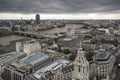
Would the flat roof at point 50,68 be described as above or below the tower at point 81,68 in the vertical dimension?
below

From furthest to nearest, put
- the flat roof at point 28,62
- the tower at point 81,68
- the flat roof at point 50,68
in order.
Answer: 1. the flat roof at point 28,62
2. the flat roof at point 50,68
3. the tower at point 81,68

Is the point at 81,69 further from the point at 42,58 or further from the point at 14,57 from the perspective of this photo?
the point at 14,57

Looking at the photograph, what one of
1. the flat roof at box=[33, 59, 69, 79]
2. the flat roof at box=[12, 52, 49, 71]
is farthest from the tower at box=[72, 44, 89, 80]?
the flat roof at box=[12, 52, 49, 71]

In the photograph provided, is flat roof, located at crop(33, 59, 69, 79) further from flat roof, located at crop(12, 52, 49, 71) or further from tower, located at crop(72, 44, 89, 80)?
tower, located at crop(72, 44, 89, 80)

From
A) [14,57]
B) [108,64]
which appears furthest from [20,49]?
[108,64]

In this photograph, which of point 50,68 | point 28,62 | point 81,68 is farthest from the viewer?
point 28,62

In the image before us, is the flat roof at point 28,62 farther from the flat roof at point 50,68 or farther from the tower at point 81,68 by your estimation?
the tower at point 81,68

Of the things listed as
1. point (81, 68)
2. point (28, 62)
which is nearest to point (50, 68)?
point (28, 62)

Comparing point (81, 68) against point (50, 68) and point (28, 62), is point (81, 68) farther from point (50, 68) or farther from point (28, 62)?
point (28, 62)

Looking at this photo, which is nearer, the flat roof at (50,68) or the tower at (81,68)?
the tower at (81,68)

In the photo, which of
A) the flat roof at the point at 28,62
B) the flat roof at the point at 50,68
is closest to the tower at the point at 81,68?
the flat roof at the point at 50,68

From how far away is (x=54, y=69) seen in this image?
14.7m

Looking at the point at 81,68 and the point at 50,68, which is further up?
the point at 81,68

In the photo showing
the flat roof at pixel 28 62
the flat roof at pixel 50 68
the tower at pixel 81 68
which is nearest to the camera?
the tower at pixel 81 68
